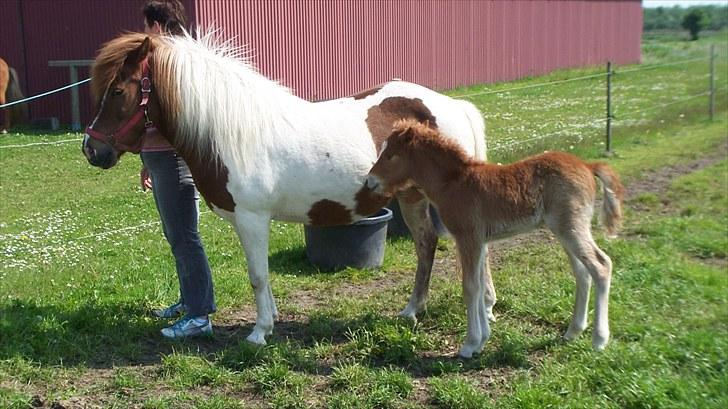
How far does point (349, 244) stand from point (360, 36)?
1516 centimetres

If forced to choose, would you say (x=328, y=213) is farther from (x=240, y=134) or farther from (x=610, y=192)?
(x=610, y=192)

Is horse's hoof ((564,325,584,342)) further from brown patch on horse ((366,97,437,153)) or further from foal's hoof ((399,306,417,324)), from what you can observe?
brown patch on horse ((366,97,437,153))

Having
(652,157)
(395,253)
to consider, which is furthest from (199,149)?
(652,157)

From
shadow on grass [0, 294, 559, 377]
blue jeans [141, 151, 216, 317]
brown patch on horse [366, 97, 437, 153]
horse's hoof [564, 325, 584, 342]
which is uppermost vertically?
brown patch on horse [366, 97, 437, 153]

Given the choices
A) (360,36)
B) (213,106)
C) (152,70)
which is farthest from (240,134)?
(360,36)

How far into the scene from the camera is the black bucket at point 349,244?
21.4ft

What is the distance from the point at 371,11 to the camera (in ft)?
69.3

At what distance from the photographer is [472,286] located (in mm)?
4547

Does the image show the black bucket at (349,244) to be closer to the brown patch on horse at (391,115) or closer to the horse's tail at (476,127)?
the horse's tail at (476,127)

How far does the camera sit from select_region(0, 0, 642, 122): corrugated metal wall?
17297 mm

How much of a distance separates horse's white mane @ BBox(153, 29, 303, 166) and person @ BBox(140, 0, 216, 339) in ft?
0.92

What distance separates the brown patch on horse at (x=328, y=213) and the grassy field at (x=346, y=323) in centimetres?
74

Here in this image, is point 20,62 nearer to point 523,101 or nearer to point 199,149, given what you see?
point 523,101

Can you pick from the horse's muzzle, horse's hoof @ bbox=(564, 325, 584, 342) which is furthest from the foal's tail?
the horse's muzzle
